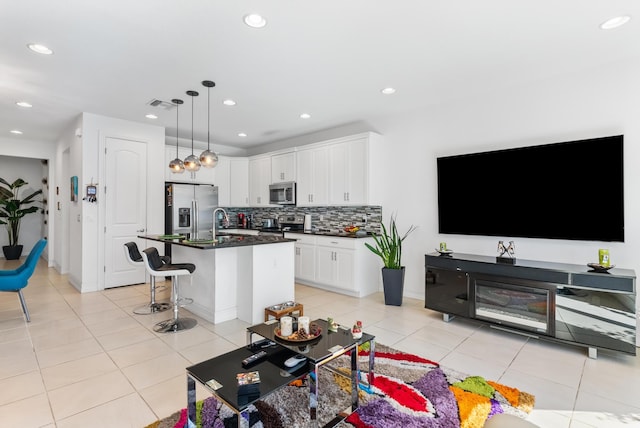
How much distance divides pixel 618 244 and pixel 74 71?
19.2 ft

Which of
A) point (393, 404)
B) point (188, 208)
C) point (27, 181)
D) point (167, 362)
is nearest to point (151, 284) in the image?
point (167, 362)

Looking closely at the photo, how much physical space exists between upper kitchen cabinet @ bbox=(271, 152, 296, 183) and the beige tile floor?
9.11 feet

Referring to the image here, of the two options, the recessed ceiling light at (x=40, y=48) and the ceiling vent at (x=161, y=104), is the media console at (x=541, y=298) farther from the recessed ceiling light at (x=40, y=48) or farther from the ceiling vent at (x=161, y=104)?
the recessed ceiling light at (x=40, y=48)

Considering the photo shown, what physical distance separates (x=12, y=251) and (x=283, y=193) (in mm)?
7458

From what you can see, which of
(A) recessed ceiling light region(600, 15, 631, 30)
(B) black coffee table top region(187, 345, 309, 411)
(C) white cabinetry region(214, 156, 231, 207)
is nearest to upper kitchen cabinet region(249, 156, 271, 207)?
(C) white cabinetry region(214, 156, 231, 207)

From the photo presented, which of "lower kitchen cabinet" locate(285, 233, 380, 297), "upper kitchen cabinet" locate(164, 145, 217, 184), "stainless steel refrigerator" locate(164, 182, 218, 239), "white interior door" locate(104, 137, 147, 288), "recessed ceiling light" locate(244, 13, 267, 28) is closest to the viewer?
"recessed ceiling light" locate(244, 13, 267, 28)

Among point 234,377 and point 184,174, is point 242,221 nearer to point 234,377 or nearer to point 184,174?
point 184,174

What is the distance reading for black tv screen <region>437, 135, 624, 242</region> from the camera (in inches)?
124

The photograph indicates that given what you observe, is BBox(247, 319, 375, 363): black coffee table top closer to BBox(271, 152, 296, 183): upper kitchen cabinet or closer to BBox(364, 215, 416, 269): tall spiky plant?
BBox(364, 215, 416, 269): tall spiky plant

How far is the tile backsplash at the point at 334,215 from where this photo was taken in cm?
532

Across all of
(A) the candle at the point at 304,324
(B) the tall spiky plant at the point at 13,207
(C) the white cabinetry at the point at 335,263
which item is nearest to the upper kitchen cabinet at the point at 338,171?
(C) the white cabinetry at the point at 335,263

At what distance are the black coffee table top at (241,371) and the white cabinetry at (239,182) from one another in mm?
5325

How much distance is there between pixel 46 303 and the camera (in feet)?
14.6

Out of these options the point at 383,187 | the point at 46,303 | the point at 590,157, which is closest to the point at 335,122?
the point at 383,187
